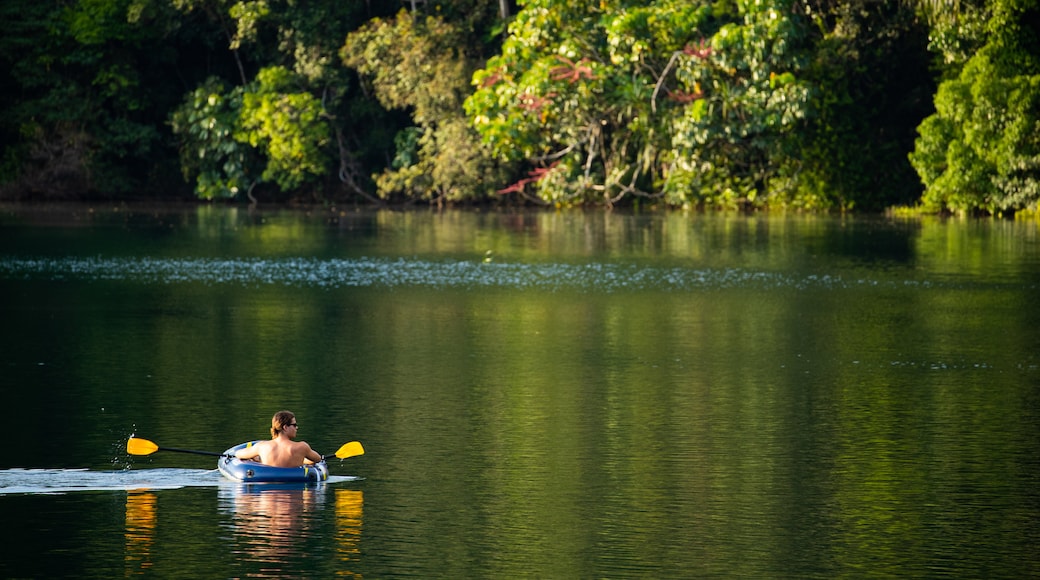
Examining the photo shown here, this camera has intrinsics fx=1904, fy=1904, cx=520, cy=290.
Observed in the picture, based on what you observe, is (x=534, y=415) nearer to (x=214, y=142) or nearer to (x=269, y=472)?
(x=269, y=472)

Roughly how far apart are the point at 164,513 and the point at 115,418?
3555 mm

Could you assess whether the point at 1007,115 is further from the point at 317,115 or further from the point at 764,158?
the point at 317,115

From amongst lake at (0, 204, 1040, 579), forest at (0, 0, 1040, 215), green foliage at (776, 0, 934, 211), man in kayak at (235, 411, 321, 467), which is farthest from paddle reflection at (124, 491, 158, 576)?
green foliage at (776, 0, 934, 211)

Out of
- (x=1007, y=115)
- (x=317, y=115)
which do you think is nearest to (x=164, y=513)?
(x=1007, y=115)

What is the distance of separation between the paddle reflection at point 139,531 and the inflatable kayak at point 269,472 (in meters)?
0.52

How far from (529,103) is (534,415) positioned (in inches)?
1342

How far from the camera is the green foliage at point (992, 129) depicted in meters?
44.5

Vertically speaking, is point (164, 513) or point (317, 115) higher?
point (317, 115)

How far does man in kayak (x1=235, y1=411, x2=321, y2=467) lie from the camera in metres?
11.4

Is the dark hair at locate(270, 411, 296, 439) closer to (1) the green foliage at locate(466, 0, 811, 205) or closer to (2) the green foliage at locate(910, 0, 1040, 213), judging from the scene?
(2) the green foliage at locate(910, 0, 1040, 213)

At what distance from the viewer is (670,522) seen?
10484 millimetres

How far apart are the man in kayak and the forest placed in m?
35.3

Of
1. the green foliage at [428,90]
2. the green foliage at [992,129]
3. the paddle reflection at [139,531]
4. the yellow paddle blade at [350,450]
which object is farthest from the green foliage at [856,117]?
the paddle reflection at [139,531]

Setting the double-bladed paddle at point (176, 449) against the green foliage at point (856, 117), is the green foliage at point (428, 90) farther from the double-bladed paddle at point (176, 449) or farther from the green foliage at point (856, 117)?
the double-bladed paddle at point (176, 449)
